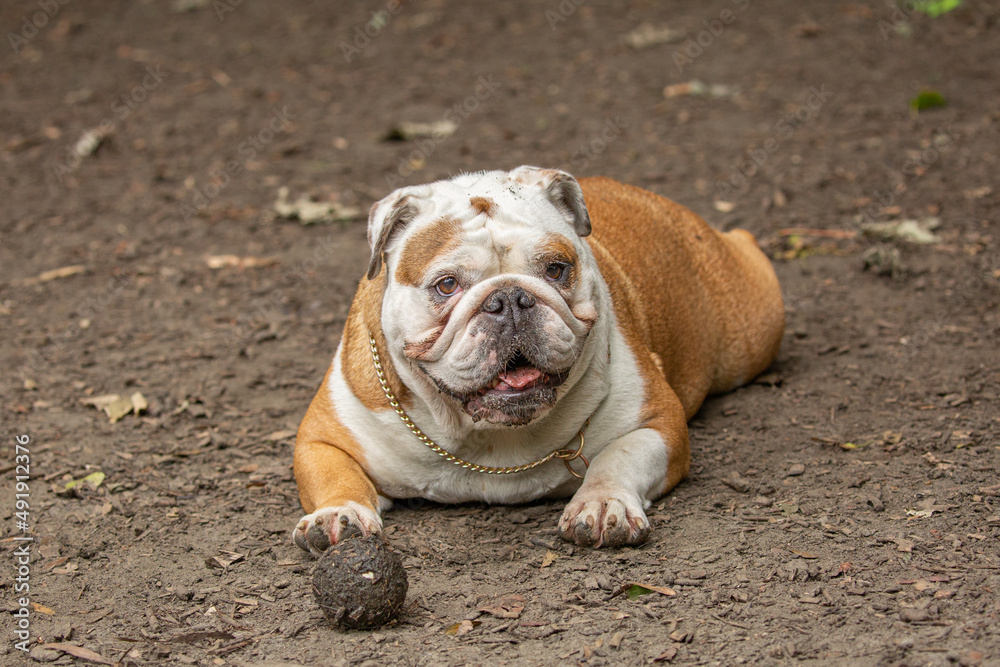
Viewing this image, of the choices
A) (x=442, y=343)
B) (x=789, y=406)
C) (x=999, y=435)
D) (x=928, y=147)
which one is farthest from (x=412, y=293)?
(x=928, y=147)

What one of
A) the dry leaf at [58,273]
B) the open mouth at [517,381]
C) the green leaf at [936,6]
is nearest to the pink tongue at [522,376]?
the open mouth at [517,381]

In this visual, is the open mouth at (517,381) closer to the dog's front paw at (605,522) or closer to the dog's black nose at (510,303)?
the dog's black nose at (510,303)

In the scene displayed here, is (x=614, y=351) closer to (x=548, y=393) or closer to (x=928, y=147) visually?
(x=548, y=393)

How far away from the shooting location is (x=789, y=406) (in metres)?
5.10

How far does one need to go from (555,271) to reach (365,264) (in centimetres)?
369

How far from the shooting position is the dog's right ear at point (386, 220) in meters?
3.85

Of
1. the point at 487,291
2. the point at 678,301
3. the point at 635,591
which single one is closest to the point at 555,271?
the point at 487,291

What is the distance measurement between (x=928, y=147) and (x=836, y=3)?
4.11 meters

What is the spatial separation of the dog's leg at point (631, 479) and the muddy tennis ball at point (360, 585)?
781 millimetres

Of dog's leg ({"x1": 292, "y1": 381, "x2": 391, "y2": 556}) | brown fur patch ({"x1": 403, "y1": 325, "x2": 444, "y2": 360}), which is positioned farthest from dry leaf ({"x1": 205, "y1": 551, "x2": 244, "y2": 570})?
brown fur patch ({"x1": 403, "y1": 325, "x2": 444, "y2": 360})

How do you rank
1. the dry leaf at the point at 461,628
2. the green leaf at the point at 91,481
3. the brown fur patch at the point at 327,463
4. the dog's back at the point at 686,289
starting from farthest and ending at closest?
the dog's back at the point at 686,289 → the green leaf at the point at 91,481 → the brown fur patch at the point at 327,463 → the dry leaf at the point at 461,628

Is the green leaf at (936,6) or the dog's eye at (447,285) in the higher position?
the dog's eye at (447,285)

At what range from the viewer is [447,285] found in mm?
3717

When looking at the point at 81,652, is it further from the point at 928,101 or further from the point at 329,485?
the point at 928,101
